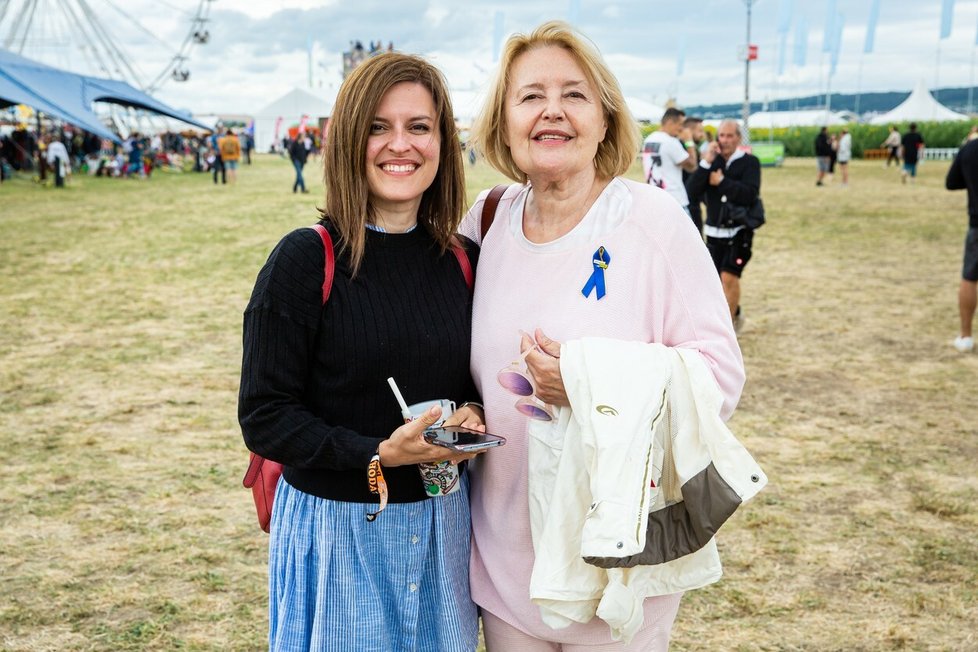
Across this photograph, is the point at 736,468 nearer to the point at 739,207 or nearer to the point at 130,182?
the point at 739,207

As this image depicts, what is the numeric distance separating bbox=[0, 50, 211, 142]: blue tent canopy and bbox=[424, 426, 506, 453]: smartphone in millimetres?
23133

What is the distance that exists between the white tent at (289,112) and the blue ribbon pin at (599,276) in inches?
1862

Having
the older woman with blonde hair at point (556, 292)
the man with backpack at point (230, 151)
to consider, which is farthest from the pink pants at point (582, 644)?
the man with backpack at point (230, 151)

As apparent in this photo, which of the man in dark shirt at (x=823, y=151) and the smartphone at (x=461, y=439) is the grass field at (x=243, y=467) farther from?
the man in dark shirt at (x=823, y=151)

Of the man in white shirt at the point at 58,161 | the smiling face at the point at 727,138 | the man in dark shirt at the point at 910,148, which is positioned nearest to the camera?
the smiling face at the point at 727,138

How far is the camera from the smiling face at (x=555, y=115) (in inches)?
75.1

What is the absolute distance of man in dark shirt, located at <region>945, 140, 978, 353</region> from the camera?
7004 mm

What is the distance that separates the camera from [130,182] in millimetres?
27578

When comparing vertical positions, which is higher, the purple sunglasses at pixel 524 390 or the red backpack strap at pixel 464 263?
the red backpack strap at pixel 464 263

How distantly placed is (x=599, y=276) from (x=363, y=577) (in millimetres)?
835

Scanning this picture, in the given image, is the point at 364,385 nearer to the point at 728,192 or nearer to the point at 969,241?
the point at 728,192

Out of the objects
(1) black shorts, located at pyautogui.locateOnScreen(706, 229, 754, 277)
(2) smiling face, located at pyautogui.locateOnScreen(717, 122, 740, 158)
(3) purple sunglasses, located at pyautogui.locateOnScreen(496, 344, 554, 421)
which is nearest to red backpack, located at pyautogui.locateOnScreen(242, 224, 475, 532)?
(3) purple sunglasses, located at pyautogui.locateOnScreen(496, 344, 554, 421)

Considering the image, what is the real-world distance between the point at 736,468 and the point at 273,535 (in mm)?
1039

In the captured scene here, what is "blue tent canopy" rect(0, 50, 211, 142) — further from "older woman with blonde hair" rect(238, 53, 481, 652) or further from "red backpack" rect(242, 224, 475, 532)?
"older woman with blonde hair" rect(238, 53, 481, 652)
